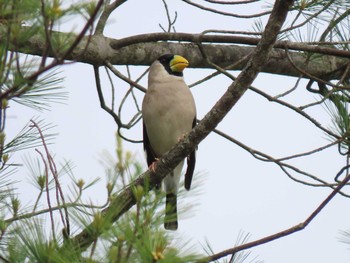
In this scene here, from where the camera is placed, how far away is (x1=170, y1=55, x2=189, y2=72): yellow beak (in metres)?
4.98

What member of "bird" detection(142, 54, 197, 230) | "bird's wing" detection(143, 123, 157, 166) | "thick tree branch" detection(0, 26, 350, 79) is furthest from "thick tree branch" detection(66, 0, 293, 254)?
"bird's wing" detection(143, 123, 157, 166)

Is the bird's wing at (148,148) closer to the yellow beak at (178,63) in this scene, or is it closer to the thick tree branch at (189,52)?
the yellow beak at (178,63)

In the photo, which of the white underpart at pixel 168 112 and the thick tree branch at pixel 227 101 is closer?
the thick tree branch at pixel 227 101

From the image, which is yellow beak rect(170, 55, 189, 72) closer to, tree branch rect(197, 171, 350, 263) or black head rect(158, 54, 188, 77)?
black head rect(158, 54, 188, 77)

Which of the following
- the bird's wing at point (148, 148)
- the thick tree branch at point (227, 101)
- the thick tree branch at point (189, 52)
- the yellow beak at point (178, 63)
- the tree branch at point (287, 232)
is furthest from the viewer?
the bird's wing at point (148, 148)

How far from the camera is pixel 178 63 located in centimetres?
502

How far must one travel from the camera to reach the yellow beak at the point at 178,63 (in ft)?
16.3

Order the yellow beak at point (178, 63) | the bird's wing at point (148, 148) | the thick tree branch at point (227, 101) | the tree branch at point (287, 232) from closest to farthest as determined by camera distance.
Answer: the tree branch at point (287, 232), the thick tree branch at point (227, 101), the yellow beak at point (178, 63), the bird's wing at point (148, 148)

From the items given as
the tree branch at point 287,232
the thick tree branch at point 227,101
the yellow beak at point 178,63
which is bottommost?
the tree branch at point 287,232

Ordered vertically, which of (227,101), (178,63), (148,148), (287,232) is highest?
(178,63)

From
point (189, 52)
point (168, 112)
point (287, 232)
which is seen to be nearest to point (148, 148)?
point (168, 112)

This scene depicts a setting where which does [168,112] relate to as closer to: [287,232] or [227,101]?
[227,101]

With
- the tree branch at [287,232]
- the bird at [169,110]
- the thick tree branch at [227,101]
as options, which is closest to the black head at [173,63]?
the bird at [169,110]

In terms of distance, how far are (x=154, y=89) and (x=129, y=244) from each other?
3.08 metres
